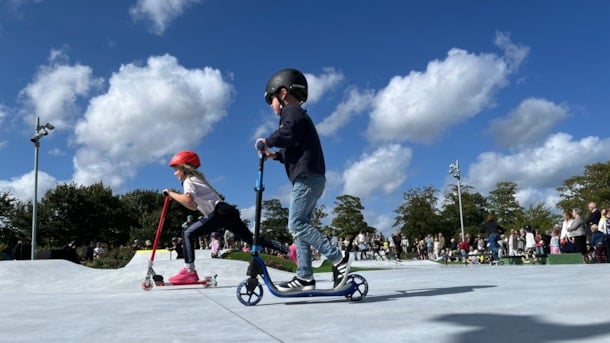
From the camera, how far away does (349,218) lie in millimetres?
83062

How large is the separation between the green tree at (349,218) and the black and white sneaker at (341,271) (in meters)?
76.7

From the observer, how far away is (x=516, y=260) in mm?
16703

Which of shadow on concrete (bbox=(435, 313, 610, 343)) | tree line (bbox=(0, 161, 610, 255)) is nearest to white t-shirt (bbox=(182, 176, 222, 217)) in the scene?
shadow on concrete (bbox=(435, 313, 610, 343))

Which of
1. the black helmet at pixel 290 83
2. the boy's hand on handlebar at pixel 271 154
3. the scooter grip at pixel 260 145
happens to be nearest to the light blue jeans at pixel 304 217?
the boy's hand on handlebar at pixel 271 154

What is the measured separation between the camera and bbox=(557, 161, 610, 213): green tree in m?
63.4

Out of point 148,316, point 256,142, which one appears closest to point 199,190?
point 256,142

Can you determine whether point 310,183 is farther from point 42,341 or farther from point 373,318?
point 42,341

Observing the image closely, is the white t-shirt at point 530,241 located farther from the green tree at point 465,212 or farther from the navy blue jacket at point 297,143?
the green tree at point 465,212

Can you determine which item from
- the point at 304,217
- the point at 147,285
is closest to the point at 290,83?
the point at 304,217

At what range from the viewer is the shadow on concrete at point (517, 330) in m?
2.32

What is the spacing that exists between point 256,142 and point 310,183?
607mm

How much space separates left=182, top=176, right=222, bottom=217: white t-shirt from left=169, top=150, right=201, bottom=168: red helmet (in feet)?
0.80

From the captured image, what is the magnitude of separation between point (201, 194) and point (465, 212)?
249 ft

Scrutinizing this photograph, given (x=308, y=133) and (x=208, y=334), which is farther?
(x=308, y=133)
